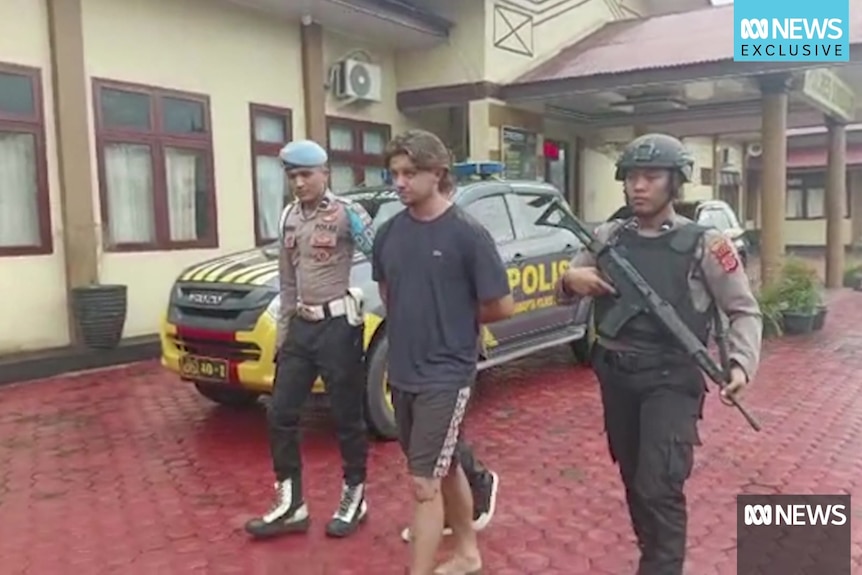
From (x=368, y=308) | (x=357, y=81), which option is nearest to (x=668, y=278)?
(x=368, y=308)

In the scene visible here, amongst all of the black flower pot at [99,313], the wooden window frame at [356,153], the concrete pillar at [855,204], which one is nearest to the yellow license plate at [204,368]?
the black flower pot at [99,313]

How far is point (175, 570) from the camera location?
361 cm

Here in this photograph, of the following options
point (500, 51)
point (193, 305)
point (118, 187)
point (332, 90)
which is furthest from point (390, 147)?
point (500, 51)

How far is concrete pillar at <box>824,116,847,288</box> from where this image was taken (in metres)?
14.3

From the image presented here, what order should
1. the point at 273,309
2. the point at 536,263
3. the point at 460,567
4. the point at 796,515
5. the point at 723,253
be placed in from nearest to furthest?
the point at 723,253
the point at 460,567
the point at 796,515
the point at 273,309
the point at 536,263

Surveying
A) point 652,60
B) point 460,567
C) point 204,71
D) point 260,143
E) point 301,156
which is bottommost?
point 460,567

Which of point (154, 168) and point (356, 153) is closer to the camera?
point (154, 168)

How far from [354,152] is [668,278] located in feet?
31.1

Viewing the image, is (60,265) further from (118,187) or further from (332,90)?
(332,90)

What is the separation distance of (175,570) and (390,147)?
2.02m

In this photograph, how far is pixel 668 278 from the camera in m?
2.89

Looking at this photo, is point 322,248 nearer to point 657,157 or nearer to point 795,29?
point 657,157

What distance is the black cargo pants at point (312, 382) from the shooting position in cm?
388

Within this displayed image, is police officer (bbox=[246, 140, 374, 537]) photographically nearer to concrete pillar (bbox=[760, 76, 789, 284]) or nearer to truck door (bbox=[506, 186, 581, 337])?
truck door (bbox=[506, 186, 581, 337])
